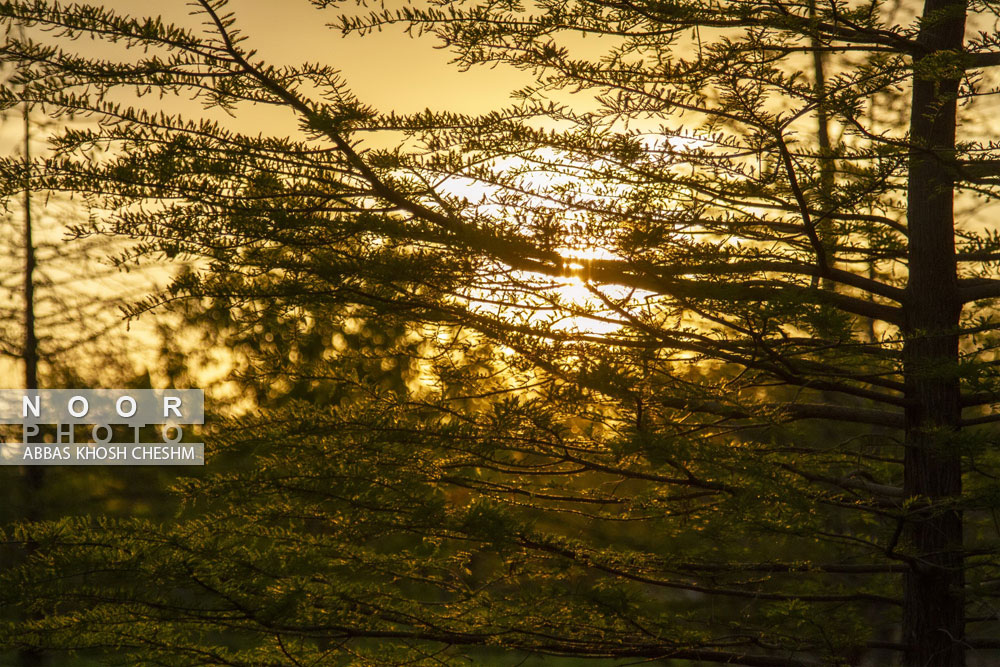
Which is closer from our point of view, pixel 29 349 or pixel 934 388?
pixel 934 388

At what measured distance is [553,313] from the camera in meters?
3.79

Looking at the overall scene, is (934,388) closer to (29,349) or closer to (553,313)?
(553,313)

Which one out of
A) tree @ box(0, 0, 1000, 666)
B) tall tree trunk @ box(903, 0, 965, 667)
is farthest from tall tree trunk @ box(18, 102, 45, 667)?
tall tree trunk @ box(903, 0, 965, 667)

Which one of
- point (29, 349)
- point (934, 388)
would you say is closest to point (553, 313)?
point (934, 388)

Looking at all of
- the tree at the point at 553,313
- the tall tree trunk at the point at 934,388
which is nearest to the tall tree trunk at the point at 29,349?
the tree at the point at 553,313

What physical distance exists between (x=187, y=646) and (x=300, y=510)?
97cm

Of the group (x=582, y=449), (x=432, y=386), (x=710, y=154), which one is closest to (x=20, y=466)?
(x=432, y=386)

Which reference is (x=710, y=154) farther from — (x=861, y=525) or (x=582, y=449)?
(x=861, y=525)

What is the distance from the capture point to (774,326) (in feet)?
11.8

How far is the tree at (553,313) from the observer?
3.56 m

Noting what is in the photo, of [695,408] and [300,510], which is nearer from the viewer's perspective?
[695,408]

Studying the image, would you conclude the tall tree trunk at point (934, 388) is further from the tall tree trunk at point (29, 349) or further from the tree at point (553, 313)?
the tall tree trunk at point (29, 349)

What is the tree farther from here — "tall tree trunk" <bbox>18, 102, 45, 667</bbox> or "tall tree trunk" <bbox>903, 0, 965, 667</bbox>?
"tall tree trunk" <bbox>18, 102, 45, 667</bbox>

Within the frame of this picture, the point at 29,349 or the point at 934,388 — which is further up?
the point at 29,349
